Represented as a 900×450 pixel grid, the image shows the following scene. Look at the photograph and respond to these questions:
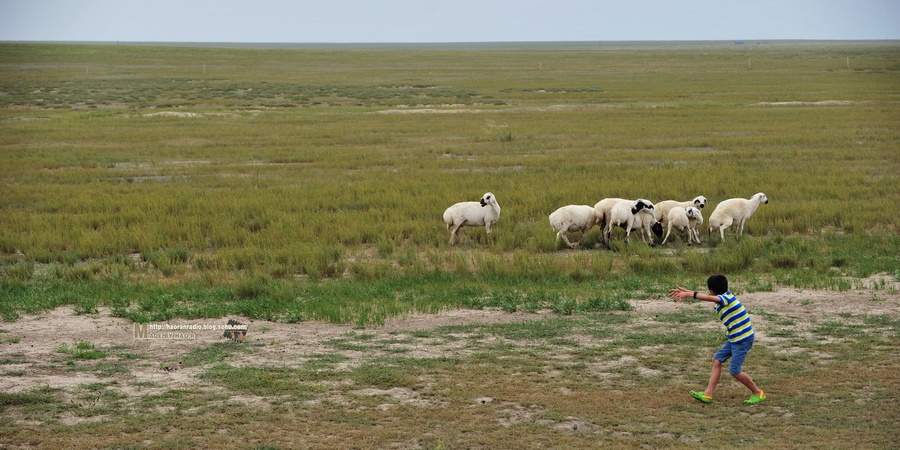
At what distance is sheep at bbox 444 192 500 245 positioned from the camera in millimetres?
18906

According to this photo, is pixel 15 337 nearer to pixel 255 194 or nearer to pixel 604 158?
pixel 255 194

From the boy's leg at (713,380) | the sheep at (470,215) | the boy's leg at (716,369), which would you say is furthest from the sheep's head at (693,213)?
the boy's leg at (713,380)

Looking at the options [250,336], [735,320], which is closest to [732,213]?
[735,320]

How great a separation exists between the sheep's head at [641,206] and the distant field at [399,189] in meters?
0.79

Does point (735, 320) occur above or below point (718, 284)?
below

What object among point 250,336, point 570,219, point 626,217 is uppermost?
point 626,217

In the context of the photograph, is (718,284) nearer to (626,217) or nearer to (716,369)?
(716,369)

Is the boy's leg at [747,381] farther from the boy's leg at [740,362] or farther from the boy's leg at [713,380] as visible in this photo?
the boy's leg at [713,380]

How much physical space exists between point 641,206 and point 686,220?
1.19m

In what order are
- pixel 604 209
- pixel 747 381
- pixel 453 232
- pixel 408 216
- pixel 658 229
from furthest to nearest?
pixel 408 216
pixel 658 229
pixel 453 232
pixel 604 209
pixel 747 381

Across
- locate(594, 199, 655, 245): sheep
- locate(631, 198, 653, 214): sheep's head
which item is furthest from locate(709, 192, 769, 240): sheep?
locate(631, 198, 653, 214): sheep's head

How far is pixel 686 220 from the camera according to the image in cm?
1847

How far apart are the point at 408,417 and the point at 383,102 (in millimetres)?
55491

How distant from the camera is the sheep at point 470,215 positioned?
744 inches
